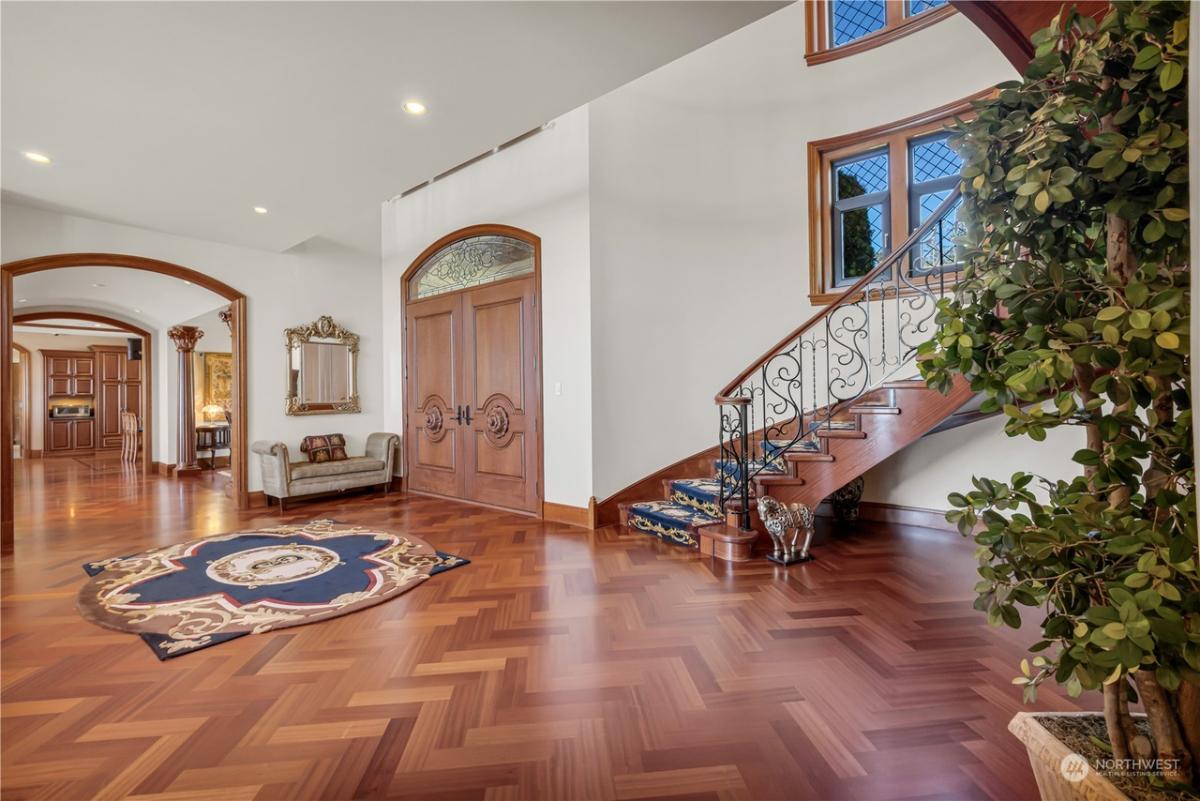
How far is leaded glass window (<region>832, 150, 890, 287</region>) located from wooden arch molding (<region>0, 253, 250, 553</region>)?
21.7ft

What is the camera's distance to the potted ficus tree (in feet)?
2.88

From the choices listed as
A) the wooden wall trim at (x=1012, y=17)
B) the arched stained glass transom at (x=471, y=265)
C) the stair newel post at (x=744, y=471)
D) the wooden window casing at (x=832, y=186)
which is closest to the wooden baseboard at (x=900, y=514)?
the stair newel post at (x=744, y=471)

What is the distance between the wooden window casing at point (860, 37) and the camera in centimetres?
479

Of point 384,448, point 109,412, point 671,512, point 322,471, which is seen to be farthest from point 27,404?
point 671,512

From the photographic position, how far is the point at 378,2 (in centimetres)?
A: 238

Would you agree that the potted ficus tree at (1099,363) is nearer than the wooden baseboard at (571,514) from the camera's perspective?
Yes

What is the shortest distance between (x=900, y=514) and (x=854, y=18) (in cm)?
505

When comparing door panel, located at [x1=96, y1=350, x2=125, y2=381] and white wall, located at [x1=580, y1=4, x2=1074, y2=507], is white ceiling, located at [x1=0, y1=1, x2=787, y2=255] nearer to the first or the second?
white wall, located at [x1=580, y1=4, x2=1074, y2=507]

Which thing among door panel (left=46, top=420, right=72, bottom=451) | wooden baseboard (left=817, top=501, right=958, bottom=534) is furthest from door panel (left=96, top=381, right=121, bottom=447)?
wooden baseboard (left=817, top=501, right=958, bottom=534)

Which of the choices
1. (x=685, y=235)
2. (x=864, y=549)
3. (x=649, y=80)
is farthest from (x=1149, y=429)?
(x=649, y=80)

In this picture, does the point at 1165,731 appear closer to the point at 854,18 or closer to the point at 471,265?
the point at 471,265

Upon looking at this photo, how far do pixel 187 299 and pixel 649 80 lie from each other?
7.34 meters

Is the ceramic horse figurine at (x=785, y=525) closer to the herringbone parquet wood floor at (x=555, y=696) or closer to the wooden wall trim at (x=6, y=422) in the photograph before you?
the herringbone parquet wood floor at (x=555, y=696)

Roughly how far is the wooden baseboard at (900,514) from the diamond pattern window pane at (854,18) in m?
4.65
